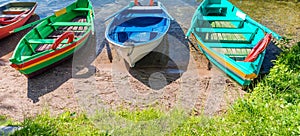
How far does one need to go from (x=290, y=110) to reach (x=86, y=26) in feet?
17.2

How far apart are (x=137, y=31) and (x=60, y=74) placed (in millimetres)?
1952

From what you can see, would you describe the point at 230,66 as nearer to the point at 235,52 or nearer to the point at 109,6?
the point at 235,52

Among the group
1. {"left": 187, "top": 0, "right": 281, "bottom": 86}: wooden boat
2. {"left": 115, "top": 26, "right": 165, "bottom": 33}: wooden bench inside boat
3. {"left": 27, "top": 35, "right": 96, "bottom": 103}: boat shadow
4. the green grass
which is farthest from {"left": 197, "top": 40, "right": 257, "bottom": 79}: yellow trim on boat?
the green grass

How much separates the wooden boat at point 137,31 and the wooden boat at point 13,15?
9.35 feet

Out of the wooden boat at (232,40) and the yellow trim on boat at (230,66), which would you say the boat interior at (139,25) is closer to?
the wooden boat at (232,40)

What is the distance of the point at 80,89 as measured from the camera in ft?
15.7

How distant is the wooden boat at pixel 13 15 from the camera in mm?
6326

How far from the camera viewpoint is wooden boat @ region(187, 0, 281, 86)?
177 inches

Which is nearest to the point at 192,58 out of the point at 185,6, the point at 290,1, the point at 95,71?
the point at 95,71

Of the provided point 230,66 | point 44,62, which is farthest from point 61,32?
point 230,66

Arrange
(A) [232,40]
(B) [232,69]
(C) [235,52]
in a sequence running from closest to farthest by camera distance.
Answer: (B) [232,69] < (C) [235,52] < (A) [232,40]

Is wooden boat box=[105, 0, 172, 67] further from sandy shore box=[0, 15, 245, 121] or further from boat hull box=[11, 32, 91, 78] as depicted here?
boat hull box=[11, 32, 91, 78]

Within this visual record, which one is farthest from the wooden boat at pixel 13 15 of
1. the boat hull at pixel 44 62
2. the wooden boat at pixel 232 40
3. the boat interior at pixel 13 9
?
the wooden boat at pixel 232 40

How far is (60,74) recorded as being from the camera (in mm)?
5219
